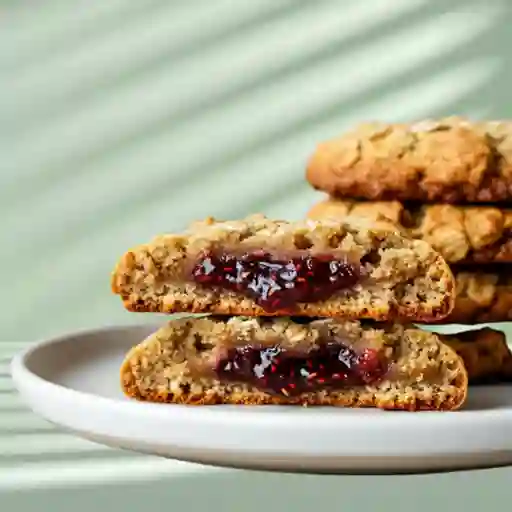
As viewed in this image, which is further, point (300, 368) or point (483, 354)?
point (483, 354)

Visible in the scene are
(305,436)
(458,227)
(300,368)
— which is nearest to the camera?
(305,436)

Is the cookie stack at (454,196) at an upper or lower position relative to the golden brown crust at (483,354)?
upper

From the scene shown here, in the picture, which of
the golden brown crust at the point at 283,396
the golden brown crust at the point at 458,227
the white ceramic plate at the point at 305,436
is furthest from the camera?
the golden brown crust at the point at 458,227

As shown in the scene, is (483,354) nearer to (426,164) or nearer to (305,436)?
(426,164)

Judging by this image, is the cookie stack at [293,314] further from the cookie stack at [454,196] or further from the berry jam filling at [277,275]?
the cookie stack at [454,196]

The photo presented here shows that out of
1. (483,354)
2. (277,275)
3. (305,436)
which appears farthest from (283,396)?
(483,354)

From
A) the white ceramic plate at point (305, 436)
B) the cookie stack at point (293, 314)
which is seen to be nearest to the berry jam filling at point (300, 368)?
the cookie stack at point (293, 314)

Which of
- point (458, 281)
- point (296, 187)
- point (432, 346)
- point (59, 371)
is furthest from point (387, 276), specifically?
point (296, 187)
